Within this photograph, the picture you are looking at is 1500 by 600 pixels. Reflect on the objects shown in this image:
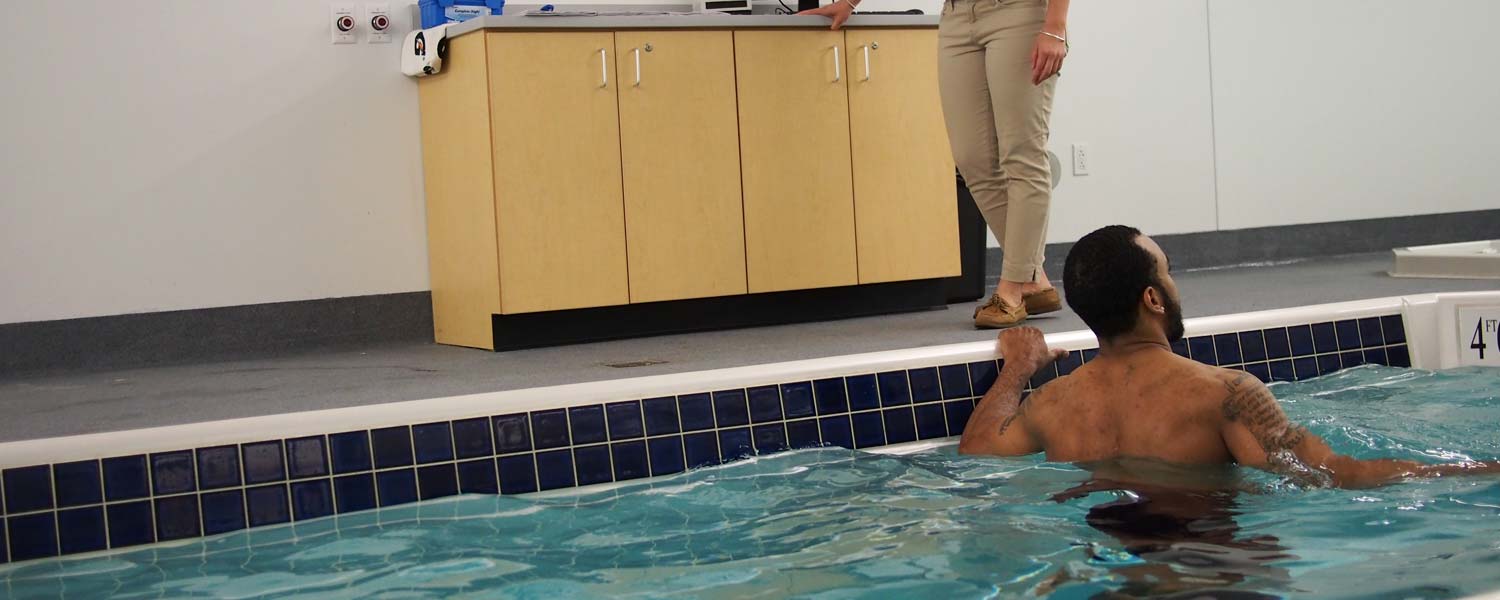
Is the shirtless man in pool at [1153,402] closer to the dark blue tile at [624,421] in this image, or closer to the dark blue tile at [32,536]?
the dark blue tile at [624,421]

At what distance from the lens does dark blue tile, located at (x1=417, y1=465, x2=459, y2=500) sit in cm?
272

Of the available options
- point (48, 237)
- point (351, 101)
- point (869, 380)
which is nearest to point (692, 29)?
point (351, 101)

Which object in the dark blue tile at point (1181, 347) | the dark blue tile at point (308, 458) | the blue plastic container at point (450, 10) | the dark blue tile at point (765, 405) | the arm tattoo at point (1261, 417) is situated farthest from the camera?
the blue plastic container at point (450, 10)

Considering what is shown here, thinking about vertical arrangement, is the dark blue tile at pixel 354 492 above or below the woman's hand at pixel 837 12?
below

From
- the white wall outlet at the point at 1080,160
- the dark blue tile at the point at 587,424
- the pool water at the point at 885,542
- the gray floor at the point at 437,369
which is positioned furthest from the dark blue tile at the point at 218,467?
the white wall outlet at the point at 1080,160

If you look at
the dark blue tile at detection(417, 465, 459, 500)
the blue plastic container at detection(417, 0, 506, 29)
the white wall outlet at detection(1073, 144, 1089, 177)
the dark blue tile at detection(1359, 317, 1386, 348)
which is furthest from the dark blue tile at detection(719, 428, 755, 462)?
the white wall outlet at detection(1073, 144, 1089, 177)

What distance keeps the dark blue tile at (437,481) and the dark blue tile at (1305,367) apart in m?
2.08

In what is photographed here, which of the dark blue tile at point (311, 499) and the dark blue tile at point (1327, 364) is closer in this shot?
the dark blue tile at point (311, 499)

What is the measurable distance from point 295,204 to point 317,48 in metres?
0.53

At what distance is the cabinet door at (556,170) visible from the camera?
4152mm

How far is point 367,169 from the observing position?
4.73 m

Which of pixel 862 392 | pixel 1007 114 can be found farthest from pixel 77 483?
pixel 1007 114

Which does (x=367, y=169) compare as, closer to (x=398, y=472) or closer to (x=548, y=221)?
→ (x=548, y=221)

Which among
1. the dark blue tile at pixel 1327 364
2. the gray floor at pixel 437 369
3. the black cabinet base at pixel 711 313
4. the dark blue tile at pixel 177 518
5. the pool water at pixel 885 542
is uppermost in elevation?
the black cabinet base at pixel 711 313
